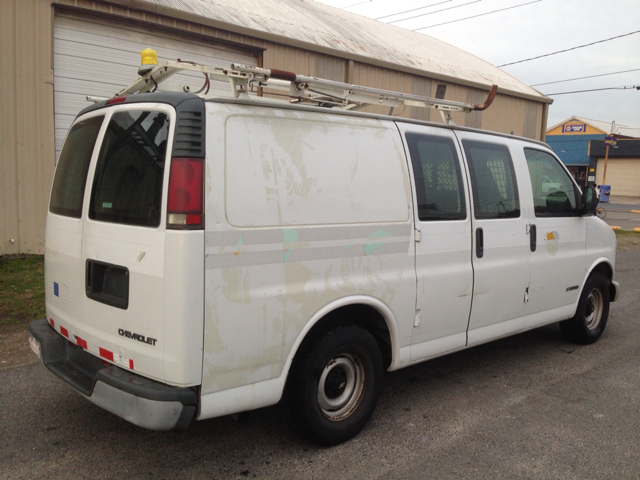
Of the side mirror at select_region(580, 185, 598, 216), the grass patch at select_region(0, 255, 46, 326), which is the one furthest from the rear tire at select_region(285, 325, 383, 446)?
the grass patch at select_region(0, 255, 46, 326)

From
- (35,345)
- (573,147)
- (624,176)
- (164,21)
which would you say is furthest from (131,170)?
(573,147)

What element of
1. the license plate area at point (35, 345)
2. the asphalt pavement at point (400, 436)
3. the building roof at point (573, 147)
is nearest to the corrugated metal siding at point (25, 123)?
the asphalt pavement at point (400, 436)

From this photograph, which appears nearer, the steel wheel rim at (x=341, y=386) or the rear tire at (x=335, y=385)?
the rear tire at (x=335, y=385)

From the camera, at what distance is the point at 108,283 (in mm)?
3041

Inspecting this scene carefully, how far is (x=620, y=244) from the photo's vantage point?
1455cm

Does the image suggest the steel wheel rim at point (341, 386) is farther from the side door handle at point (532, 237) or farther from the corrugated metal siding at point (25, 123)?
the corrugated metal siding at point (25, 123)

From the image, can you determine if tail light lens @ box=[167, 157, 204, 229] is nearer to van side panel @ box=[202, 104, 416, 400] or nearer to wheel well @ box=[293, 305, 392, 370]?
van side panel @ box=[202, 104, 416, 400]

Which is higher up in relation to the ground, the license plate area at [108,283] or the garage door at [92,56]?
the garage door at [92,56]

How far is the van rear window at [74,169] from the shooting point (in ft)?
10.8

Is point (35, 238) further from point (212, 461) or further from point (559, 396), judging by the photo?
point (559, 396)

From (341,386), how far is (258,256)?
1.17 m

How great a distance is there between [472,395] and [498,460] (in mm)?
1026

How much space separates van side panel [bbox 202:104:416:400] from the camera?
9.37 ft

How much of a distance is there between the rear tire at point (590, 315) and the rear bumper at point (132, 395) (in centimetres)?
438
